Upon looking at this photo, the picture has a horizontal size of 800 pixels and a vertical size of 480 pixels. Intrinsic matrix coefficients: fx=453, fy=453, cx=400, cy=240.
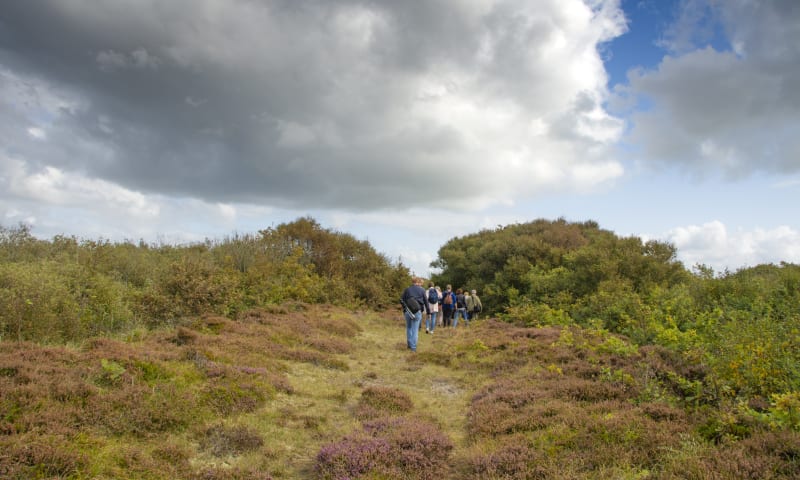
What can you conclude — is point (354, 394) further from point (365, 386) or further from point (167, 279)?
point (167, 279)

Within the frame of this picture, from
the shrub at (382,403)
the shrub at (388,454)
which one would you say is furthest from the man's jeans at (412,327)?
the shrub at (388,454)

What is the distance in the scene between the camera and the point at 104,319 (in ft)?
41.8

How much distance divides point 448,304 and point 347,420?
14643mm

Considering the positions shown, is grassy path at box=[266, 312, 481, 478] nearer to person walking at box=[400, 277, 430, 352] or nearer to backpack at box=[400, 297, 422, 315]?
person walking at box=[400, 277, 430, 352]

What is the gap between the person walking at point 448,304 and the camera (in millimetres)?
22406

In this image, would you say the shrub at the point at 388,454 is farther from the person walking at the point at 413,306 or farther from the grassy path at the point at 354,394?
the person walking at the point at 413,306

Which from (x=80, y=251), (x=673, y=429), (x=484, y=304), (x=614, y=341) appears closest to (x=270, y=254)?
(x=80, y=251)

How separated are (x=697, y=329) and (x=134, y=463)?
13.5 metres

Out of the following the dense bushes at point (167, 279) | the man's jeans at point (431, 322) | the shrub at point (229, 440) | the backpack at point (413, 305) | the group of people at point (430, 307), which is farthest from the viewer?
the man's jeans at point (431, 322)

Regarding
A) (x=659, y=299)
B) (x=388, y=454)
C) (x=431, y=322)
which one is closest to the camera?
(x=388, y=454)

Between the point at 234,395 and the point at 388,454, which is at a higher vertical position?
the point at 234,395

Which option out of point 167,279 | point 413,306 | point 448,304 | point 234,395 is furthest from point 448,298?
point 234,395

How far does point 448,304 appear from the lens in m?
22.7

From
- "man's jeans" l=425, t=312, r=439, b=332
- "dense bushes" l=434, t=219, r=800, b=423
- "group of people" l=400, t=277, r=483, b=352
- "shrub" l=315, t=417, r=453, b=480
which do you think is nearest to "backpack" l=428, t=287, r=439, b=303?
"group of people" l=400, t=277, r=483, b=352
